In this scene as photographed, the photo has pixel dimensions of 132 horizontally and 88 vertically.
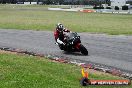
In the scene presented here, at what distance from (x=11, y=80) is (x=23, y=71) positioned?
52.4 inches

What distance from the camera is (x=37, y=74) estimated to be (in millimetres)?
10922

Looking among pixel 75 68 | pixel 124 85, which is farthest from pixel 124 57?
pixel 124 85

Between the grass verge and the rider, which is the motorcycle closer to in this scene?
the rider

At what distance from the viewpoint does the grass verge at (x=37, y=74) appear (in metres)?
9.67

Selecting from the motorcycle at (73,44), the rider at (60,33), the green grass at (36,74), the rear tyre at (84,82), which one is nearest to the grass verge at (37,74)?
the green grass at (36,74)

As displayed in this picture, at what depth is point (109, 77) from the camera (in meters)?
11.4

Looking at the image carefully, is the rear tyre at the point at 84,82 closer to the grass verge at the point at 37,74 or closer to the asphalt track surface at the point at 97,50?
the grass verge at the point at 37,74

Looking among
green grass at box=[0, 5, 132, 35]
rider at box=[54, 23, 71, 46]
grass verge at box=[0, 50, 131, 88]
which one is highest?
rider at box=[54, 23, 71, 46]

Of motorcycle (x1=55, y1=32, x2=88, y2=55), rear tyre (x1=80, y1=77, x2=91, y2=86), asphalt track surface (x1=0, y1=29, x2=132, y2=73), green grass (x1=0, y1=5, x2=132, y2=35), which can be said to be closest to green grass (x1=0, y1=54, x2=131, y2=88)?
rear tyre (x1=80, y1=77, x2=91, y2=86)

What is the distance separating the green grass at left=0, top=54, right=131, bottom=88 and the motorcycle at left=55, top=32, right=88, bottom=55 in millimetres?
3786

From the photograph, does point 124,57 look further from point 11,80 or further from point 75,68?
point 11,80

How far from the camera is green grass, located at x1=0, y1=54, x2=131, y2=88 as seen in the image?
31.7 ft

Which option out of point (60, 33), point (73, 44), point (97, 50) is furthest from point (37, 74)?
point (97, 50)

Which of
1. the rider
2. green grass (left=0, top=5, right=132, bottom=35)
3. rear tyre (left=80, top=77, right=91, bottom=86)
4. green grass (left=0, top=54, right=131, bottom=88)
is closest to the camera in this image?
green grass (left=0, top=54, right=131, bottom=88)
